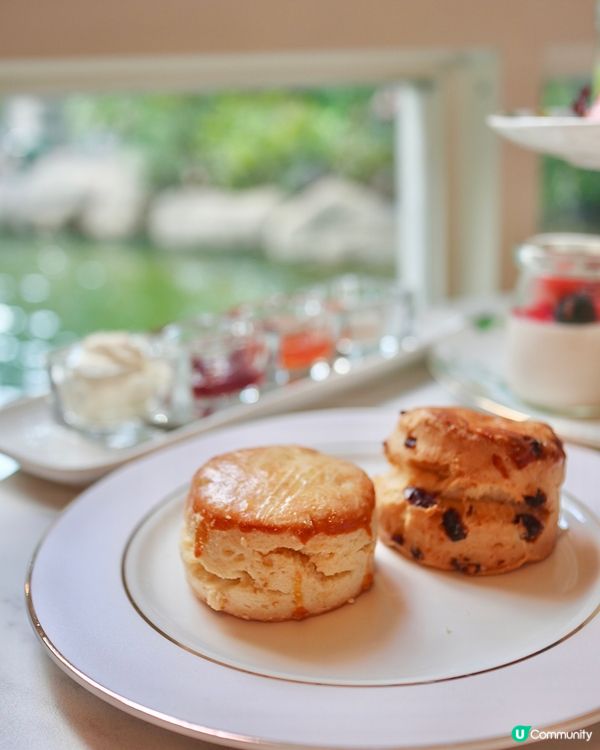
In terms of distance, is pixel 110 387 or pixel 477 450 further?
pixel 110 387

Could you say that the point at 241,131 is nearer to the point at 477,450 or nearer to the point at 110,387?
the point at 110,387

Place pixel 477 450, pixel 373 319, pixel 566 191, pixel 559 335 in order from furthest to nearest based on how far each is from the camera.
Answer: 1. pixel 566 191
2. pixel 373 319
3. pixel 559 335
4. pixel 477 450

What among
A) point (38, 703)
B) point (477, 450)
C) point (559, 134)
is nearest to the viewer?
point (38, 703)

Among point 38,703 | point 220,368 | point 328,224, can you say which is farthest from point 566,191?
point 38,703

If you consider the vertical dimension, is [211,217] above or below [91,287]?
above

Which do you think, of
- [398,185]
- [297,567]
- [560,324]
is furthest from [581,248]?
[398,185]

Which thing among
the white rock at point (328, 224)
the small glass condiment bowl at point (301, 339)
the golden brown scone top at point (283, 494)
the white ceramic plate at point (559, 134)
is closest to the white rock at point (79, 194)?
the white rock at point (328, 224)
